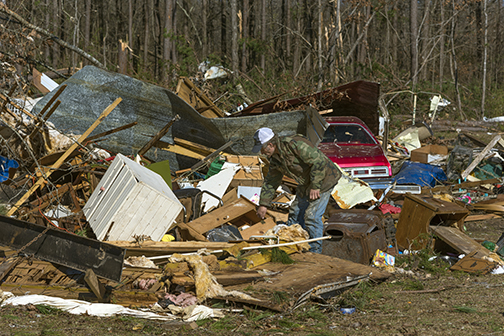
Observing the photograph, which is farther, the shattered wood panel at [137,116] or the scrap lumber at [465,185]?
the scrap lumber at [465,185]

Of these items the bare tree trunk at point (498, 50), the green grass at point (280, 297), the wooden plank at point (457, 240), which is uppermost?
the green grass at point (280, 297)

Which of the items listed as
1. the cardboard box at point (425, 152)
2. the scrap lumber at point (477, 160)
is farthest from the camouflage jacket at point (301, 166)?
the cardboard box at point (425, 152)

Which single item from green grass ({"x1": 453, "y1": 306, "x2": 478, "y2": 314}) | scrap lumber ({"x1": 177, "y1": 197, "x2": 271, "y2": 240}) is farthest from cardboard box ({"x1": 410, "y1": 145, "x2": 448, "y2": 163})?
green grass ({"x1": 453, "y1": 306, "x2": 478, "y2": 314})

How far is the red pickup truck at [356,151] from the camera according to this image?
9.01m

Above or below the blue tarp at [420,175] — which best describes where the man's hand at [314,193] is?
above

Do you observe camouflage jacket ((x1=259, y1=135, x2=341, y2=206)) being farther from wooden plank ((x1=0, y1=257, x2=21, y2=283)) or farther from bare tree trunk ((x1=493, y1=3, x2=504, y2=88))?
bare tree trunk ((x1=493, y1=3, x2=504, y2=88))

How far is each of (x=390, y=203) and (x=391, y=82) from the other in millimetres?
10101

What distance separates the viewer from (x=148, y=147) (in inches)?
312

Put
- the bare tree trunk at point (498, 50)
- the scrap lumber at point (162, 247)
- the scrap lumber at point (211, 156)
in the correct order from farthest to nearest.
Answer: the bare tree trunk at point (498, 50)
the scrap lumber at point (211, 156)
the scrap lumber at point (162, 247)

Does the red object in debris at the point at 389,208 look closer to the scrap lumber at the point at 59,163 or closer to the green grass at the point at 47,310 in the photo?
the scrap lumber at the point at 59,163

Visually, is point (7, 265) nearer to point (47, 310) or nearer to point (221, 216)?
point (47, 310)

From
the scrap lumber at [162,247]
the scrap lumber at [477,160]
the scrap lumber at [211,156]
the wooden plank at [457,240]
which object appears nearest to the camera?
the scrap lumber at [162,247]

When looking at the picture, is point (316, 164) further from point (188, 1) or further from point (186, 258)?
point (188, 1)

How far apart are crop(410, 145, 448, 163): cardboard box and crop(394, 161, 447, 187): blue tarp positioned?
35.8 inches
